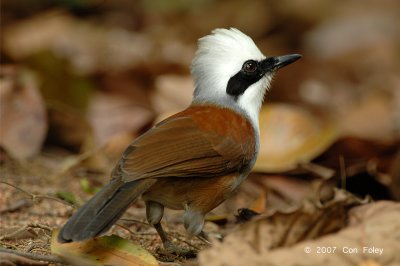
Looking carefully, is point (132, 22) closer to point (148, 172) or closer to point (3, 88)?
point (3, 88)

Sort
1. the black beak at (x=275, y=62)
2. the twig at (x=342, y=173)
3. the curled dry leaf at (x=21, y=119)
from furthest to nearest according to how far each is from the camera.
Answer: the curled dry leaf at (x=21, y=119) < the twig at (x=342, y=173) < the black beak at (x=275, y=62)

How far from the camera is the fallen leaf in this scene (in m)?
3.87

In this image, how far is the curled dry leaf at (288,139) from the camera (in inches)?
239

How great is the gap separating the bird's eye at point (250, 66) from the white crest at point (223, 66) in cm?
3

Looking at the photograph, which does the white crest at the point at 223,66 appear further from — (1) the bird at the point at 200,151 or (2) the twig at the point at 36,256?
(2) the twig at the point at 36,256

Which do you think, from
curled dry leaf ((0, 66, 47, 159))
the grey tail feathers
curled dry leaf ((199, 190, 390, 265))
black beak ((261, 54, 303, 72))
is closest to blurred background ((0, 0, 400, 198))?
curled dry leaf ((0, 66, 47, 159))

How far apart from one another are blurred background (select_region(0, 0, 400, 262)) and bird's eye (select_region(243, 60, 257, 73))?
3.16ft

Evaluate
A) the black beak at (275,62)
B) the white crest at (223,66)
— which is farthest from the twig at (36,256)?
the black beak at (275,62)

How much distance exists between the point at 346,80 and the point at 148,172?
7.20 meters

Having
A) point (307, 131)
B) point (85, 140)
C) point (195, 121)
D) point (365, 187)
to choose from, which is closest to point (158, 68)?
point (85, 140)

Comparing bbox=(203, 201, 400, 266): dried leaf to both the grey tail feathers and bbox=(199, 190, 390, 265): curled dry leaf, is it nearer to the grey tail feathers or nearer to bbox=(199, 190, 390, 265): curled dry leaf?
bbox=(199, 190, 390, 265): curled dry leaf

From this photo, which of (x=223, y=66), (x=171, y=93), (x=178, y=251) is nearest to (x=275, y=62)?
(x=223, y=66)

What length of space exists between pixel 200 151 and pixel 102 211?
771mm

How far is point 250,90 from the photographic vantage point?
16.8 ft
